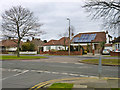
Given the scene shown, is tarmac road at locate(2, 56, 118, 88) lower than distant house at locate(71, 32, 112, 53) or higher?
lower

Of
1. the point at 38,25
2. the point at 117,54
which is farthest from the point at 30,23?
the point at 117,54

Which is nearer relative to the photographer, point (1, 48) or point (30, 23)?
point (30, 23)

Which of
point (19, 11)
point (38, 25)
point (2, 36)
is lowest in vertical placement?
point (2, 36)

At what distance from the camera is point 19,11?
2883 centimetres

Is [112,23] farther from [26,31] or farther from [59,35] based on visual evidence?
[59,35]

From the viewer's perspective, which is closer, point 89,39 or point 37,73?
point 37,73

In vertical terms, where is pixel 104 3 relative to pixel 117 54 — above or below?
above

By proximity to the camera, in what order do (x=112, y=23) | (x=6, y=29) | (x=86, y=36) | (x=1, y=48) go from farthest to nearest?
(x=1, y=48) → (x=86, y=36) → (x=6, y=29) → (x=112, y=23)

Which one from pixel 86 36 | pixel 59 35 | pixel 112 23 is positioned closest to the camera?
pixel 112 23

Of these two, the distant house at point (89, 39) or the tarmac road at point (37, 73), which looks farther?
the distant house at point (89, 39)

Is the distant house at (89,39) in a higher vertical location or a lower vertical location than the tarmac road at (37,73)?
higher

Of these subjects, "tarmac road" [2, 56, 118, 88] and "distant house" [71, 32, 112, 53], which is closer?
"tarmac road" [2, 56, 118, 88]

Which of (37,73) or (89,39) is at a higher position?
(89,39)

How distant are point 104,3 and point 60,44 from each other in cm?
4088
